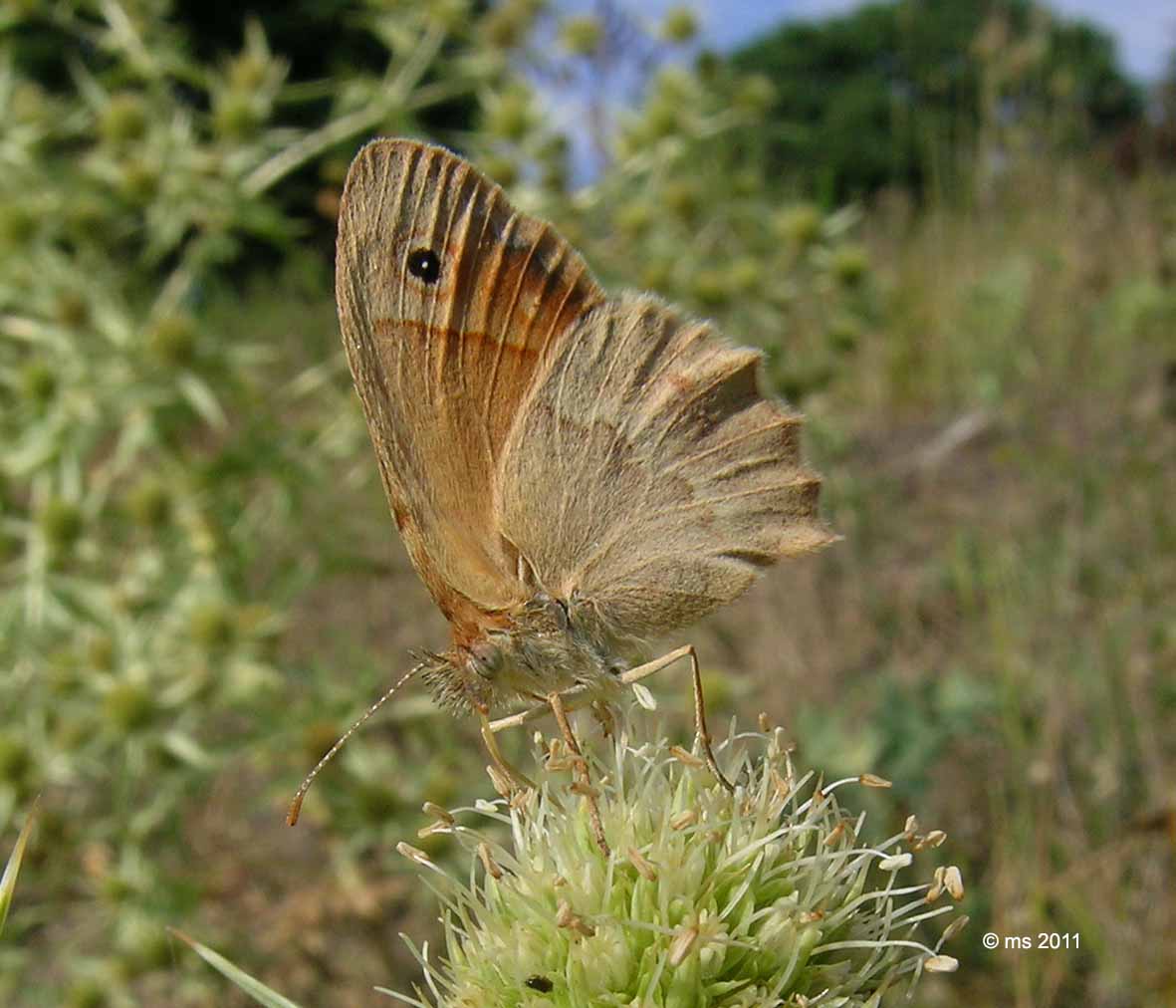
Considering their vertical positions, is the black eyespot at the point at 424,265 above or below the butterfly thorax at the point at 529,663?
above

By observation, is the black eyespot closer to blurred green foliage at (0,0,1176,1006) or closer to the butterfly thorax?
the butterfly thorax

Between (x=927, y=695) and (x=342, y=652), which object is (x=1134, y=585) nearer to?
(x=927, y=695)

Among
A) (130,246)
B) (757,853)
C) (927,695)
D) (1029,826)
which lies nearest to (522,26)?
(130,246)

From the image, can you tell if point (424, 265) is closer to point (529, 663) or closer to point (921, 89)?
point (529, 663)

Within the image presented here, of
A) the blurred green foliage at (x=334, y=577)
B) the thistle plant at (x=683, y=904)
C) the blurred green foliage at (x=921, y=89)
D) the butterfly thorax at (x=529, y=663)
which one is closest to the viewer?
the thistle plant at (x=683, y=904)

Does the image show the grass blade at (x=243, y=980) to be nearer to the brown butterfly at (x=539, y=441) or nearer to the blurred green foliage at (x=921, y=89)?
the brown butterfly at (x=539, y=441)

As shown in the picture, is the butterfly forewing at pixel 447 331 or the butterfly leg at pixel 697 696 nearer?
the butterfly leg at pixel 697 696

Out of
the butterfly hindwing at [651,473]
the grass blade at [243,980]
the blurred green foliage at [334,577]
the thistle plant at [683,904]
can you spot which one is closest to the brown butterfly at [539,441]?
the butterfly hindwing at [651,473]
